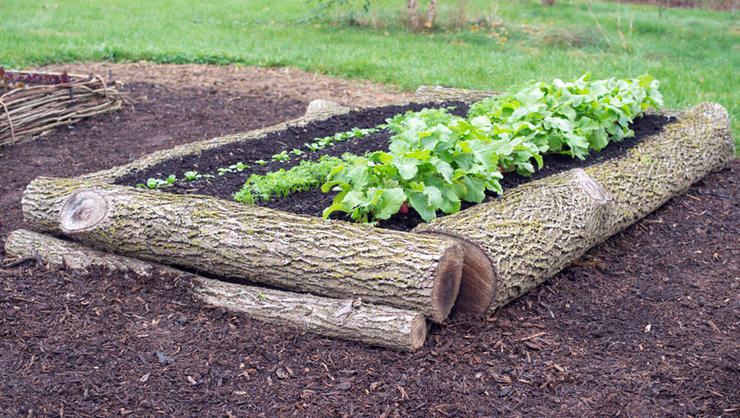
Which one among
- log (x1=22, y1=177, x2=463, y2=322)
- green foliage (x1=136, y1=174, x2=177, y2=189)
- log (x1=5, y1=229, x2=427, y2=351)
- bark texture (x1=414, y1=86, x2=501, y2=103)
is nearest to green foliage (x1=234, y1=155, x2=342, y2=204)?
log (x1=22, y1=177, x2=463, y2=322)

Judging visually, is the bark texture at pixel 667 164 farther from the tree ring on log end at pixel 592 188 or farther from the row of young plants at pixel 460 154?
the row of young plants at pixel 460 154

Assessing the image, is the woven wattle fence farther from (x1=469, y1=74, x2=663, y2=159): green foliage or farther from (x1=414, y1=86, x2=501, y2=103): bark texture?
(x1=469, y1=74, x2=663, y2=159): green foliage

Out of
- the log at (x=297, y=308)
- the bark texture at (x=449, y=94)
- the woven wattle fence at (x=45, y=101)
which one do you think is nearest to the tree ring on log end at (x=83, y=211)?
the log at (x=297, y=308)

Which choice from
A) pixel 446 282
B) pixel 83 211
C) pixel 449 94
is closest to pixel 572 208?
pixel 446 282

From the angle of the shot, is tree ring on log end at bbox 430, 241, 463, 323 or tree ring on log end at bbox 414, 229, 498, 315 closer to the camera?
tree ring on log end at bbox 430, 241, 463, 323

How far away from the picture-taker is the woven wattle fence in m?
6.39

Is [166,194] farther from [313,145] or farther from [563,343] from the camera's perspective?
[563,343]

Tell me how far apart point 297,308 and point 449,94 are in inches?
174

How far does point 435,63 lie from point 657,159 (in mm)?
5490

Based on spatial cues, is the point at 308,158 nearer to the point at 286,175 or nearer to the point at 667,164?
the point at 286,175

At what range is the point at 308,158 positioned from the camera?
512cm

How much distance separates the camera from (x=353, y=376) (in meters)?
3.12

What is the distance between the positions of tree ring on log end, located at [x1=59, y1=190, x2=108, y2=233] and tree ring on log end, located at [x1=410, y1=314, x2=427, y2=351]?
199 centimetres

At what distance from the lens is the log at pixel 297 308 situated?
127 inches
